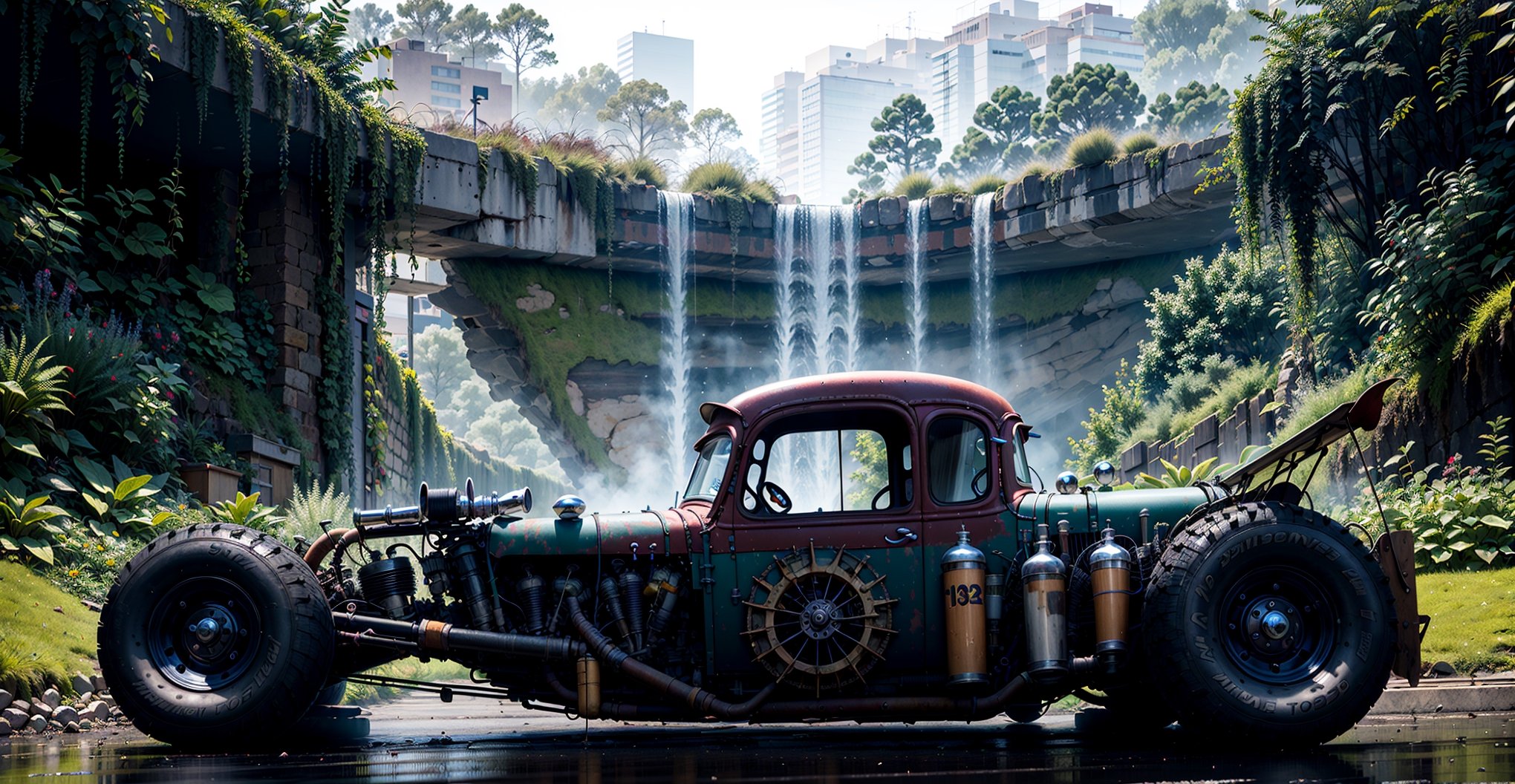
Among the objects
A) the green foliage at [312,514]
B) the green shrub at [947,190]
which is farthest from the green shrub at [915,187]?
the green foliage at [312,514]

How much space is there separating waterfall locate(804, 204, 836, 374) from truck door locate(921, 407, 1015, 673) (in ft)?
58.7

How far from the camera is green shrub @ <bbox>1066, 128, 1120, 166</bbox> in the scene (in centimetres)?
2205

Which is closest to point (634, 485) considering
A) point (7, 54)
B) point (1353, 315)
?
point (1353, 315)

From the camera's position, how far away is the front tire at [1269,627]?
5547 millimetres

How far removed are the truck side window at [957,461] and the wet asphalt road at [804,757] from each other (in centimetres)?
114

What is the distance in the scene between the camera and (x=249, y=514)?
1073 centimetres

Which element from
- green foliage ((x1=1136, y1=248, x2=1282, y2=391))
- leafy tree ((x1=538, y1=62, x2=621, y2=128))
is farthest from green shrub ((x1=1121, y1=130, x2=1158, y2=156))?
Result: leafy tree ((x1=538, y1=62, x2=621, y2=128))

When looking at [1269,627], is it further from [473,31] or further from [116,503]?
[473,31]

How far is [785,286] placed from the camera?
2498cm

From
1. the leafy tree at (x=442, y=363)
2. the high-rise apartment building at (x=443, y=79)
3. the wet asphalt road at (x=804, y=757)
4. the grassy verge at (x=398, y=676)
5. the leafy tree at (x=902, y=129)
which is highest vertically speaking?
the high-rise apartment building at (x=443, y=79)

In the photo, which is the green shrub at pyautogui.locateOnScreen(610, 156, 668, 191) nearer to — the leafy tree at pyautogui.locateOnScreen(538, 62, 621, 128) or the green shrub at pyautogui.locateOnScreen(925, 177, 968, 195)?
the green shrub at pyautogui.locateOnScreen(925, 177, 968, 195)

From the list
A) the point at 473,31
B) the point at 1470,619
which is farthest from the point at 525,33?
the point at 1470,619

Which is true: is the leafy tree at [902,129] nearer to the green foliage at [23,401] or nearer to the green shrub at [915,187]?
the green shrub at [915,187]

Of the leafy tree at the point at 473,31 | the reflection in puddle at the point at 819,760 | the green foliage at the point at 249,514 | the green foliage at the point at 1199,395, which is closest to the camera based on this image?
the reflection in puddle at the point at 819,760
